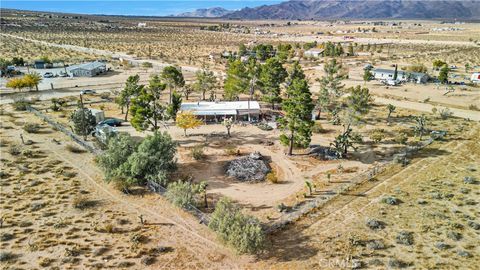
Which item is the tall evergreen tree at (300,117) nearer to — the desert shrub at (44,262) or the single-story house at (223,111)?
the single-story house at (223,111)

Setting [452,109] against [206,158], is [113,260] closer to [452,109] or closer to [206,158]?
[206,158]

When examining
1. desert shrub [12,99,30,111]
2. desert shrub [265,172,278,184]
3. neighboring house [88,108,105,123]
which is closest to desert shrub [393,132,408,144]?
desert shrub [265,172,278,184]

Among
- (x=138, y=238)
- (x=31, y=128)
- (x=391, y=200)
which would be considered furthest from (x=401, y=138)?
(x=31, y=128)

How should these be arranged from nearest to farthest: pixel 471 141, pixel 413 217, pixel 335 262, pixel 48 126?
pixel 335 262 → pixel 413 217 → pixel 471 141 → pixel 48 126

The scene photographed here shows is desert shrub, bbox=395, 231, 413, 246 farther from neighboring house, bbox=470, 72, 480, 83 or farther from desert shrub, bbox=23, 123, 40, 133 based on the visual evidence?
neighboring house, bbox=470, 72, 480, 83

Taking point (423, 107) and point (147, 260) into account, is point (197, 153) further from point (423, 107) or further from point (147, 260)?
point (423, 107)

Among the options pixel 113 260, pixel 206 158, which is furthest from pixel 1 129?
pixel 113 260

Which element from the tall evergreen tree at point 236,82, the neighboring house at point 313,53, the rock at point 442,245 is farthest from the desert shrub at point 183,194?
the neighboring house at point 313,53
